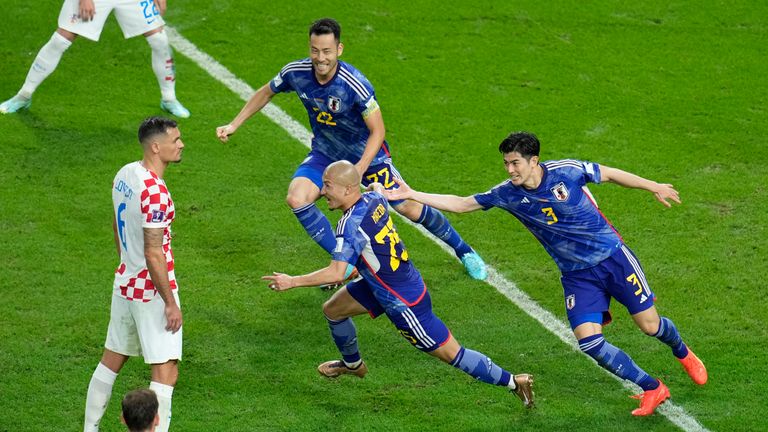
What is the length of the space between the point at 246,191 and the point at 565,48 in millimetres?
4687

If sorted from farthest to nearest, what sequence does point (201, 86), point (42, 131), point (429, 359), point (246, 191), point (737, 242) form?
1. point (201, 86)
2. point (42, 131)
3. point (246, 191)
4. point (737, 242)
5. point (429, 359)

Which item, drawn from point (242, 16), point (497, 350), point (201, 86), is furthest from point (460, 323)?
point (242, 16)

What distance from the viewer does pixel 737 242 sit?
35.2ft

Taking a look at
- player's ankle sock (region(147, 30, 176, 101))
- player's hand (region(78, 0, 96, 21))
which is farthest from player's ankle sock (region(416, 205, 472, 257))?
player's hand (region(78, 0, 96, 21))

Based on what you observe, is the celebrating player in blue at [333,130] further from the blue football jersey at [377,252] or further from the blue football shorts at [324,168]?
the blue football jersey at [377,252]

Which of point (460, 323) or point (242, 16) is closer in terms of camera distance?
point (460, 323)

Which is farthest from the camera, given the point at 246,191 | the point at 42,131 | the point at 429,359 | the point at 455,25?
the point at 455,25

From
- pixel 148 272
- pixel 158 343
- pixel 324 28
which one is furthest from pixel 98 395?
pixel 324 28

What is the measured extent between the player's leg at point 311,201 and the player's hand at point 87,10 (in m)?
3.61

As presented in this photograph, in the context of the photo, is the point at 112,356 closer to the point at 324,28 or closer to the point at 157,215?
the point at 157,215

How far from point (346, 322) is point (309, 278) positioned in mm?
1040

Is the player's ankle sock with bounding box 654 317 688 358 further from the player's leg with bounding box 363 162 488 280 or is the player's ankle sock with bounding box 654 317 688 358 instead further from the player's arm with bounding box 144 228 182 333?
the player's arm with bounding box 144 228 182 333

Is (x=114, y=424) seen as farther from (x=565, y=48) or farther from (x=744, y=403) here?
(x=565, y=48)

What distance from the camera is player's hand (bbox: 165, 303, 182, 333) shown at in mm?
7582
